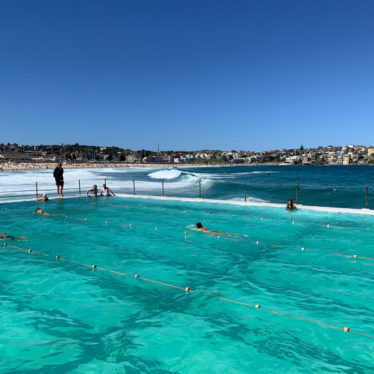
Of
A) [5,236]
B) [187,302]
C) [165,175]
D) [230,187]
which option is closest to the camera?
[187,302]

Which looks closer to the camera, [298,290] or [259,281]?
[298,290]

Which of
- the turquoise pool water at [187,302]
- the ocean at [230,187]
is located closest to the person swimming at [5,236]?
the turquoise pool water at [187,302]

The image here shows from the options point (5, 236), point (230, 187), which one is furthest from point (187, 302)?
point (230, 187)

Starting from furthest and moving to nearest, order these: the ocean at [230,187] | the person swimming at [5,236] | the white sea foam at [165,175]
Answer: the white sea foam at [165,175] → the ocean at [230,187] → the person swimming at [5,236]

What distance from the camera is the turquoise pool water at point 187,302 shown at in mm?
4188

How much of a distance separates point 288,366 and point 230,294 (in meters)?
2.20

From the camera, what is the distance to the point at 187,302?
5777 millimetres

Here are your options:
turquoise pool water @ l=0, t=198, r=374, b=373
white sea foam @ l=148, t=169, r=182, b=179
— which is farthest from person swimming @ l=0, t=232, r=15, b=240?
white sea foam @ l=148, t=169, r=182, b=179

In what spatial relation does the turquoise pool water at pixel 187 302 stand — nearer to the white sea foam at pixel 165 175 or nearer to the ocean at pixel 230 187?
the ocean at pixel 230 187

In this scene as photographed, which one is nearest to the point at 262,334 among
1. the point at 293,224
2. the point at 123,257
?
the point at 123,257

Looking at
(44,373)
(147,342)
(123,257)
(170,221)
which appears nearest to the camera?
(44,373)

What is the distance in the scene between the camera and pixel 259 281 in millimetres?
6805

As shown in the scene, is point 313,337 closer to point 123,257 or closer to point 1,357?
point 1,357

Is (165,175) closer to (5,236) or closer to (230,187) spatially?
(230,187)
